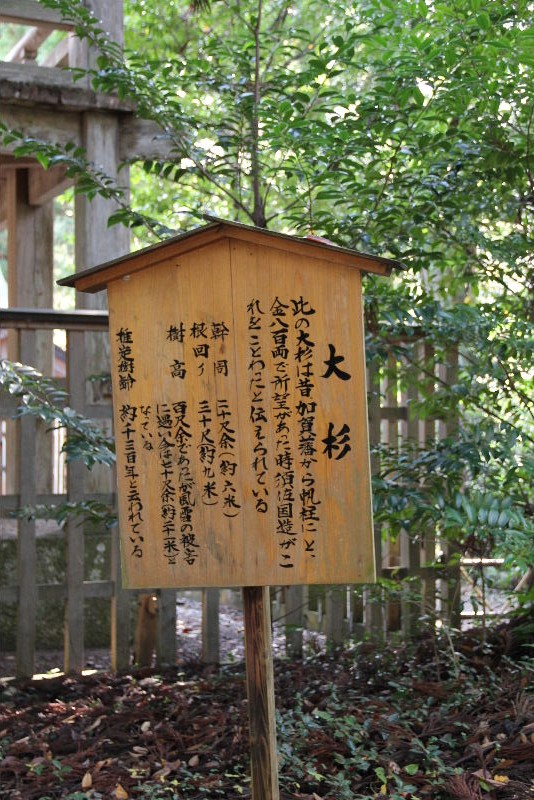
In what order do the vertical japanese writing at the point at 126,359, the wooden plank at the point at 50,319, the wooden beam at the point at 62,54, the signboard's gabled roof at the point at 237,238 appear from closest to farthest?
the signboard's gabled roof at the point at 237,238
the vertical japanese writing at the point at 126,359
the wooden plank at the point at 50,319
the wooden beam at the point at 62,54

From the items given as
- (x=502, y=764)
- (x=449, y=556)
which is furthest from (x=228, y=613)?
(x=502, y=764)

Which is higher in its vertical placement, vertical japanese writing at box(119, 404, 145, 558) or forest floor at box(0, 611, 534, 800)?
vertical japanese writing at box(119, 404, 145, 558)

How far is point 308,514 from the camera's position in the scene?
2906 millimetres

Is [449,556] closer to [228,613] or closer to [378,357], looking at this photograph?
[378,357]

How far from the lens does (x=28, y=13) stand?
21.8ft

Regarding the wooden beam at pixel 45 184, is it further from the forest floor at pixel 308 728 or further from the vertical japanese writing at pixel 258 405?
the vertical japanese writing at pixel 258 405

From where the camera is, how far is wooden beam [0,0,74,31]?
6.64 metres

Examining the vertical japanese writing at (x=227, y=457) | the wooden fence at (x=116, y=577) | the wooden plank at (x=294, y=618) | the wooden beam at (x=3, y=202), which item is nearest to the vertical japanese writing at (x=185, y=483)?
the vertical japanese writing at (x=227, y=457)

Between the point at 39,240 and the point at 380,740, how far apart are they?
6.74 m

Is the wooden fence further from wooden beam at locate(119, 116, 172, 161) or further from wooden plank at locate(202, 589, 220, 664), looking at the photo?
wooden beam at locate(119, 116, 172, 161)

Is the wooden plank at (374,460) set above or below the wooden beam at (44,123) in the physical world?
below

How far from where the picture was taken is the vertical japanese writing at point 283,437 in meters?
2.92

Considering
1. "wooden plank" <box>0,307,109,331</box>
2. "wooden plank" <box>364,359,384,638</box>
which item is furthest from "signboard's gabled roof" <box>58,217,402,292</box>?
"wooden plank" <box>364,359,384,638</box>

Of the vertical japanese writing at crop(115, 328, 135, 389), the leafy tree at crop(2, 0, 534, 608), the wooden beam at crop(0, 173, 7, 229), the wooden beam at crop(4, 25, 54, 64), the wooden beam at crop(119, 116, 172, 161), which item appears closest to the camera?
the vertical japanese writing at crop(115, 328, 135, 389)
